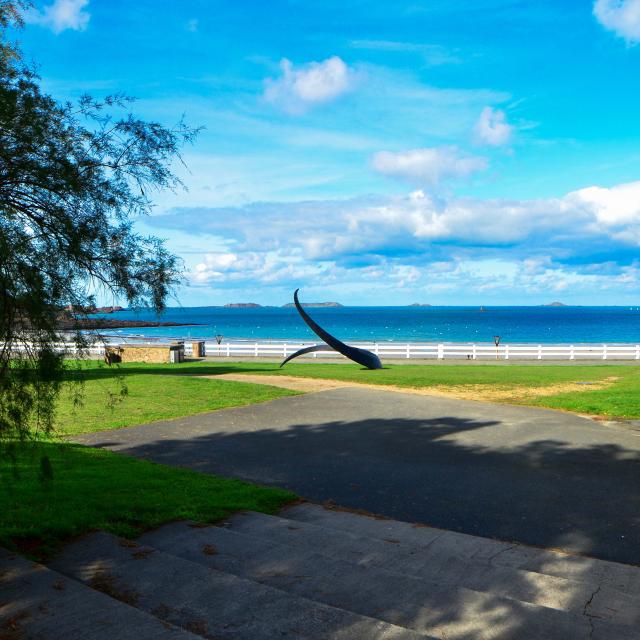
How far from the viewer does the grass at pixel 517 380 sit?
52.2 ft

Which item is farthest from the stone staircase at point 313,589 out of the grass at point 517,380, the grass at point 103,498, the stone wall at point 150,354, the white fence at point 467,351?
the white fence at point 467,351

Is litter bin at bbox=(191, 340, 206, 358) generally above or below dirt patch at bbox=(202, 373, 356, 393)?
above

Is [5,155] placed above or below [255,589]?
above

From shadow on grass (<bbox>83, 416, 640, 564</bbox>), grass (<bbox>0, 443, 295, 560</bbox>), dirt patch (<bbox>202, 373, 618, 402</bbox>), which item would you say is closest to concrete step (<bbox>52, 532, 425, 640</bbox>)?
grass (<bbox>0, 443, 295, 560</bbox>)

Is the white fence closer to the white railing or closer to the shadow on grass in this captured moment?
the white railing

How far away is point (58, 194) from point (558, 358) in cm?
3227

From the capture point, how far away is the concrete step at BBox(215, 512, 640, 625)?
4.28 m

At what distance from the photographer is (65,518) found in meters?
6.04

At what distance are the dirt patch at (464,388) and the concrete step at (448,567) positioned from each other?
11.7 m

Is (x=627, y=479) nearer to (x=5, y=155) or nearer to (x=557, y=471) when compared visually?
(x=557, y=471)

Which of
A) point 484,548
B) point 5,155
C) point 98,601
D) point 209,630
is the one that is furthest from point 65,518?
point 484,548

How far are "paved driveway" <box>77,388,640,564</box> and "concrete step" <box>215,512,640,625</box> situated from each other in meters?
1.27

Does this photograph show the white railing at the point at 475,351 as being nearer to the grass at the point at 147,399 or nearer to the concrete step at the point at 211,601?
the grass at the point at 147,399

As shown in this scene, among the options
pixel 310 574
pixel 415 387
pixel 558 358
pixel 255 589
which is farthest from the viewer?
pixel 558 358
